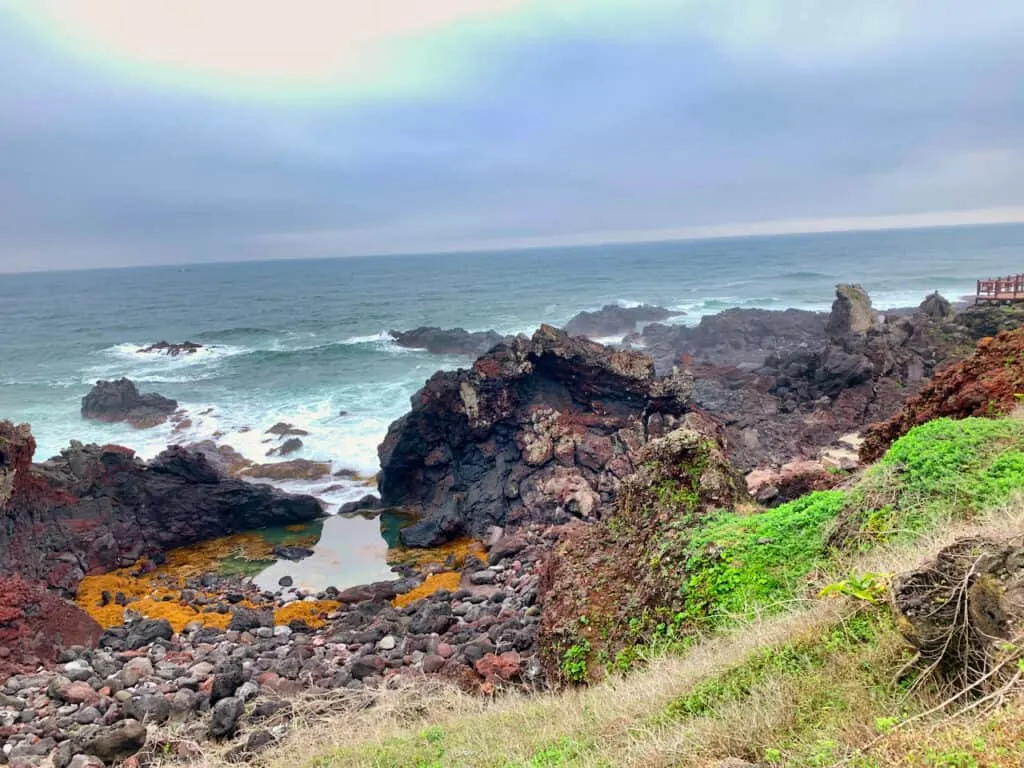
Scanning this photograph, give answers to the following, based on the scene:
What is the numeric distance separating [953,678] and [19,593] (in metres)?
14.1

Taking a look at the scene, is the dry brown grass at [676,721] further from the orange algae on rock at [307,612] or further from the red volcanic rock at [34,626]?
the red volcanic rock at [34,626]

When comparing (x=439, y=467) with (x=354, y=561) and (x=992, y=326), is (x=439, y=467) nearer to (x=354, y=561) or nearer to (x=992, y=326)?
(x=354, y=561)

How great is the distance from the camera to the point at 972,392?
992cm

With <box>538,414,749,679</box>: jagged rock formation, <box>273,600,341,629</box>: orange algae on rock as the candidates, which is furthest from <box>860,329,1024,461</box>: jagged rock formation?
<box>273,600,341,629</box>: orange algae on rock

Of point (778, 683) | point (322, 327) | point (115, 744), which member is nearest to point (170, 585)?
point (115, 744)

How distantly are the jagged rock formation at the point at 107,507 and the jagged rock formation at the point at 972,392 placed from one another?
52.2 ft

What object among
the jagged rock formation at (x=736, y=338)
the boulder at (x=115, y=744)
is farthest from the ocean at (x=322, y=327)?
the boulder at (x=115, y=744)

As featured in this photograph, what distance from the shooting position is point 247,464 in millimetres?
26516

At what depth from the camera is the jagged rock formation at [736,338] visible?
132 feet

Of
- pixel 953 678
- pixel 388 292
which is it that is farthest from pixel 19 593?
pixel 388 292

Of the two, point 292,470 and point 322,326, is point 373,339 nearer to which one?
point 322,326

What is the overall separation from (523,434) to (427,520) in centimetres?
374

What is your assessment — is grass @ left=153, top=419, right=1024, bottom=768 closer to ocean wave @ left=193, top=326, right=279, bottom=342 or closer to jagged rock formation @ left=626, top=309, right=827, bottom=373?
jagged rock formation @ left=626, top=309, right=827, bottom=373

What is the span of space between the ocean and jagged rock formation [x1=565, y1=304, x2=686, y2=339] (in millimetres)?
5122
